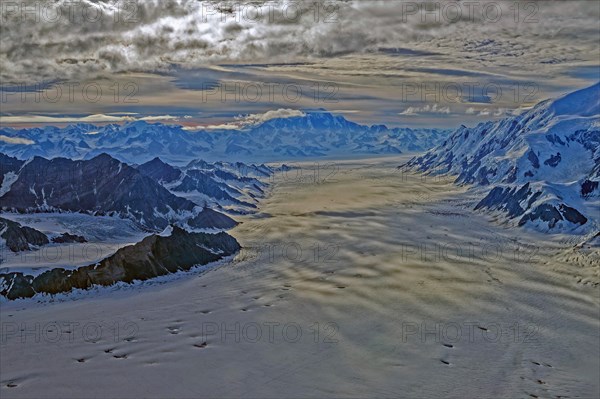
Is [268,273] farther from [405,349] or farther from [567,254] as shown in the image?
[567,254]

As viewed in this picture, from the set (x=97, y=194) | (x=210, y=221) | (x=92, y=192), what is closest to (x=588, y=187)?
(x=210, y=221)

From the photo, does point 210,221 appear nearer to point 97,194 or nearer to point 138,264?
point 97,194

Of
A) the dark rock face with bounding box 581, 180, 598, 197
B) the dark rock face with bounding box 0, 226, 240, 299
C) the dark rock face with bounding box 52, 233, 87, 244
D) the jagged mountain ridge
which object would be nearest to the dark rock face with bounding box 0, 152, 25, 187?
the jagged mountain ridge

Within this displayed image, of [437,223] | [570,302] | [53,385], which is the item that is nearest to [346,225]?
[437,223]

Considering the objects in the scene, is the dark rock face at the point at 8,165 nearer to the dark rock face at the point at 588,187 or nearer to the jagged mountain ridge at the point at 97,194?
the jagged mountain ridge at the point at 97,194

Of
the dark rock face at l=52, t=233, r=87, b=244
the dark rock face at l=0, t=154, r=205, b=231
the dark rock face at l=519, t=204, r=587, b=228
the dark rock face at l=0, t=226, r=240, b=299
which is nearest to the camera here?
the dark rock face at l=0, t=226, r=240, b=299

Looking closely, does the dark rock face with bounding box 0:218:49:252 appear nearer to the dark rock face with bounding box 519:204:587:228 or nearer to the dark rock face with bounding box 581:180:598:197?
the dark rock face with bounding box 519:204:587:228

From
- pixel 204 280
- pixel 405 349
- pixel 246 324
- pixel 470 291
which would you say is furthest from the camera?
pixel 204 280
